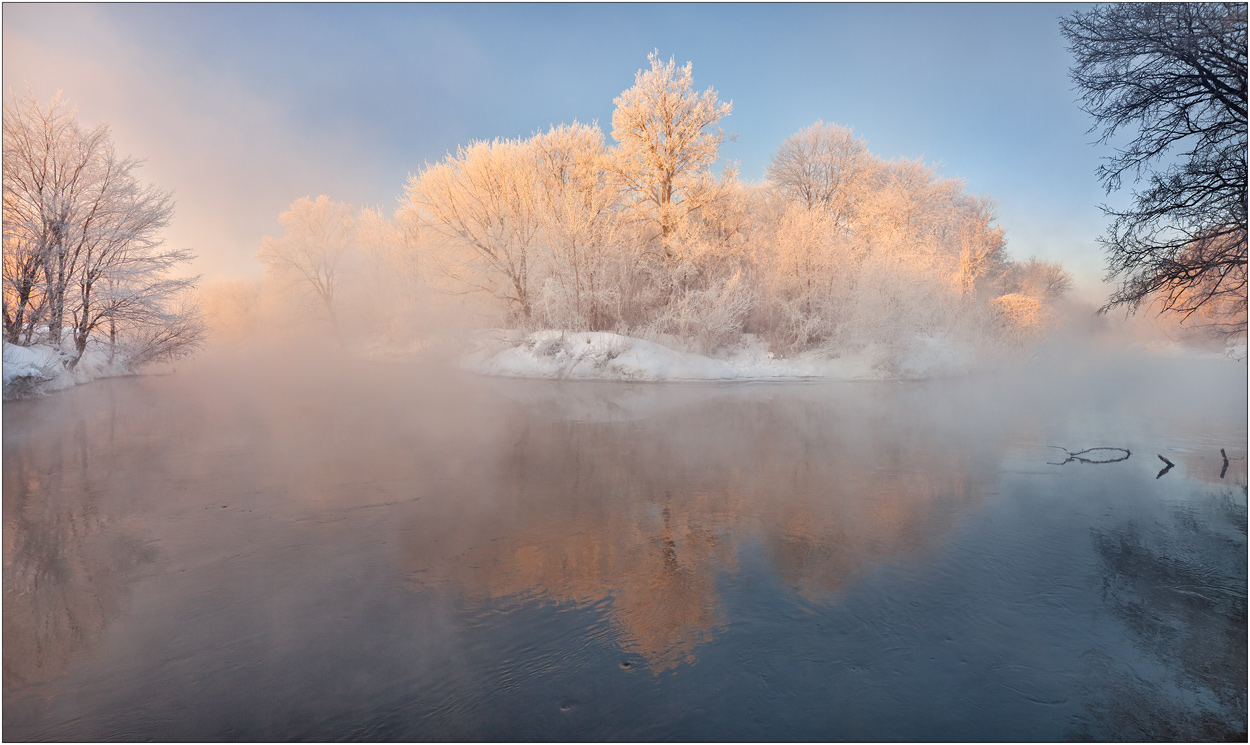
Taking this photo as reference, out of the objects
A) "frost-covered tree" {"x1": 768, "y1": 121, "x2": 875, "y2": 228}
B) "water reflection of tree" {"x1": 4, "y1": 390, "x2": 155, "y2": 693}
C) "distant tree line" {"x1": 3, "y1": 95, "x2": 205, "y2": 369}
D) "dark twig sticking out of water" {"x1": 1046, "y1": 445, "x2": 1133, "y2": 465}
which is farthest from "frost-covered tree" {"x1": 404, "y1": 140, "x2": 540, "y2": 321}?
"dark twig sticking out of water" {"x1": 1046, "y1": 445, "x2": 1133, "y2": 465}

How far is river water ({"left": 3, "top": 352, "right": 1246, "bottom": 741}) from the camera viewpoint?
11.2 ft

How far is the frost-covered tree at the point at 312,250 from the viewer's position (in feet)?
116

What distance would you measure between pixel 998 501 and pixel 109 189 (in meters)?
23.9

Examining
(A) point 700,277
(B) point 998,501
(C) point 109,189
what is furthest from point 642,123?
(B) point 998,501

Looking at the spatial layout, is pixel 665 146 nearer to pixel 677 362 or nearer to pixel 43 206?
→ pixel 677 362

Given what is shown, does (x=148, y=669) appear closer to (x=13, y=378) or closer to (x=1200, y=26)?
(x=1200, y=26)

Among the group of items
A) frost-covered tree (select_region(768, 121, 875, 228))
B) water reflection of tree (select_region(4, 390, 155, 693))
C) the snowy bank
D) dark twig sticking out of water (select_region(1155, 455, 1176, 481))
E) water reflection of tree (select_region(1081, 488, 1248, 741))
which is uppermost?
frost-covered tree (select_region(768, 121, 875, 228))

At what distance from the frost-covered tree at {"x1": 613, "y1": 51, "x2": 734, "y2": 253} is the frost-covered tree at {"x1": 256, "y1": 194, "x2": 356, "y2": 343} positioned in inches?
813

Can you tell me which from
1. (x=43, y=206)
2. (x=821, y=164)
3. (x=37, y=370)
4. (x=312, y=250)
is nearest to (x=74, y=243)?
(x=43, y=206)

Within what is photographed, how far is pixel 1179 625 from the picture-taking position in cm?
434

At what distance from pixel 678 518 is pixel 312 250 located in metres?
36.0

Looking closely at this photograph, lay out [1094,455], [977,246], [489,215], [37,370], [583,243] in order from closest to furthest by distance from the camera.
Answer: [1094,455]
[37,370]
[583,243]
[489,215]
[977,246]

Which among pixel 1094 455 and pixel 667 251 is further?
pixel 667 251

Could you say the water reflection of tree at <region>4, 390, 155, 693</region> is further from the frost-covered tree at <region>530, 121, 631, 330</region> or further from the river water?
the frost-covered tree at <region>530, 121, 631, 330</region>
